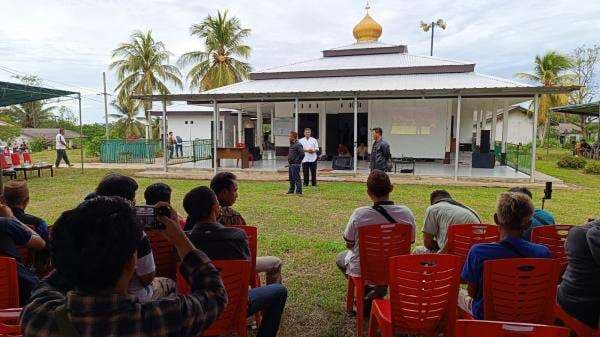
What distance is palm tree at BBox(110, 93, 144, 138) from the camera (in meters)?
30.5


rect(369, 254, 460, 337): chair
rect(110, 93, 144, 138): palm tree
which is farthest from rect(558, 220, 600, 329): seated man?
rect(110, 93, 144, 138): palm tree

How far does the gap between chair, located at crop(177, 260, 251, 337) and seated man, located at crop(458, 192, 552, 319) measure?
4.45ft

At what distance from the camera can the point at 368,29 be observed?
21.7 meters

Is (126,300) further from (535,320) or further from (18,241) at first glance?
(535,320)

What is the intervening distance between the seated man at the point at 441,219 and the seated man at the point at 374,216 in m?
0.21

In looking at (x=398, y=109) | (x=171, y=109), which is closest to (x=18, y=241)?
(x=398, y=109)

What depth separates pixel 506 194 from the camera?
262cm

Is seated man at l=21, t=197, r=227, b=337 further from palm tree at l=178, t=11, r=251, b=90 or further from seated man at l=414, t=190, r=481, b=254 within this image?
palm tree at l=178, t=11, r=251, b=90

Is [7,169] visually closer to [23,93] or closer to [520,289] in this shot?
[23,93]

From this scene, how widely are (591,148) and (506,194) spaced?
25936 millimetres

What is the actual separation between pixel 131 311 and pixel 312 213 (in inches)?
268

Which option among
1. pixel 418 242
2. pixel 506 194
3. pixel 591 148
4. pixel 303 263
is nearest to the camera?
pixel 506 194

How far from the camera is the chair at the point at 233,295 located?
2.29 m

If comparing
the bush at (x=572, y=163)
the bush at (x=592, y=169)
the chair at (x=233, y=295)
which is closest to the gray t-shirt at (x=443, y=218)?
the chair at (x=233, y=295)
